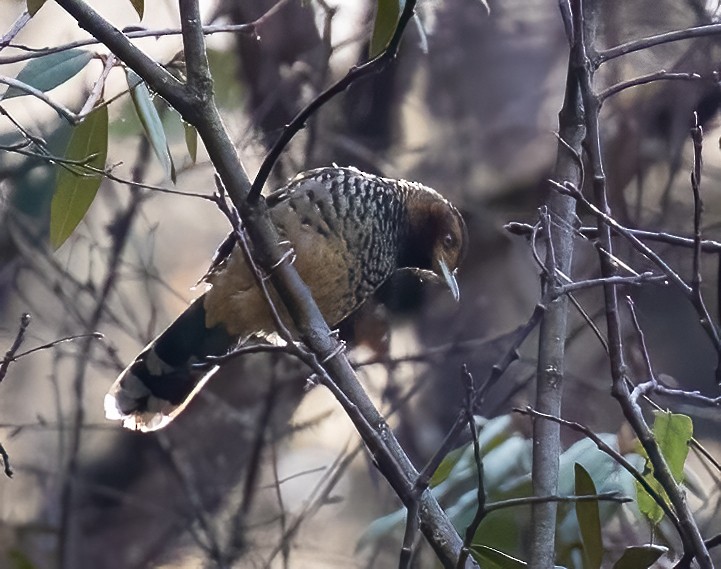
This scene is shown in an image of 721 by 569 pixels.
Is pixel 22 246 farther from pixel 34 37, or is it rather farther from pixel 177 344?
pixel 177 344

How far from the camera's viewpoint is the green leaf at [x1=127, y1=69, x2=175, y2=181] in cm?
85

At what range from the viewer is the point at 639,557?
70 centimetres

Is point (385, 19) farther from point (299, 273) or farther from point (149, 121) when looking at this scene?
point (299, 273)

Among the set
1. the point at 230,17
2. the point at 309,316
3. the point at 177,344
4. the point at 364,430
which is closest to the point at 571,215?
the point at 309,316

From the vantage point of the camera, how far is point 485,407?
5.28 feet

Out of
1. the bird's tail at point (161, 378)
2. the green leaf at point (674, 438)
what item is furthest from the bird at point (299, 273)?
the green leaf at point (674, 438)

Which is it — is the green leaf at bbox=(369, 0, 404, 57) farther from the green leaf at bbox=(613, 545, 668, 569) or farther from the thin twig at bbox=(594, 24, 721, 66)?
the green leaf at bbox=(613, 545, 668, 569)

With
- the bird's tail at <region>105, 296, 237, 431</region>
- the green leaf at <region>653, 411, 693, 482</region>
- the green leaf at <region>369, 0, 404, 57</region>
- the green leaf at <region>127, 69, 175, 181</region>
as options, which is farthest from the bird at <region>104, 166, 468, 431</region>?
the green leaf at <region>653, 411, 693, 482</region>

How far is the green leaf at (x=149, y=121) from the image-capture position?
0.85m

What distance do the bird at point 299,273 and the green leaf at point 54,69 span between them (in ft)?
0.96

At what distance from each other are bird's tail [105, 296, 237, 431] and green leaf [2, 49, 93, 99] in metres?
0.38

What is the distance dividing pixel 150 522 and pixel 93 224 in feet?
1.83

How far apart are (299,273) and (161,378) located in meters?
0.24

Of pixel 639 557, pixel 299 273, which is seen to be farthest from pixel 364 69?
pixel 299 273
